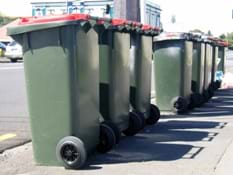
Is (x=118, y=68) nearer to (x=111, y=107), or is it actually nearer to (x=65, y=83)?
(x=111, y=107)

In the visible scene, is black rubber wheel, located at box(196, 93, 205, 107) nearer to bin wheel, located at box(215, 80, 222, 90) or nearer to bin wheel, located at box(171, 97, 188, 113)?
bin wheel, located at box(171, 97, 188, 113)

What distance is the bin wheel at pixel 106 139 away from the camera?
6.98m

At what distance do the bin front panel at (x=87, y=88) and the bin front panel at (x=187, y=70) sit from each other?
484 cm

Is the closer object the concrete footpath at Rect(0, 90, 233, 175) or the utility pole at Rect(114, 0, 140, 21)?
the concrete footpath at Rect(0, 90, 233, 175)

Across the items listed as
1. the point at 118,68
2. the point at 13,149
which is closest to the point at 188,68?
the point at 118,68

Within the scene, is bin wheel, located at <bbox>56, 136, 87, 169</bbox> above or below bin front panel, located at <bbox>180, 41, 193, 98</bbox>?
below

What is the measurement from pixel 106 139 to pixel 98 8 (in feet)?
26.9

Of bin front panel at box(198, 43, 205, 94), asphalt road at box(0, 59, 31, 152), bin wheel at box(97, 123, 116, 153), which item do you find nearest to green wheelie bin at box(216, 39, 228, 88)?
bin front panel at box(198, 43, 205, 94)

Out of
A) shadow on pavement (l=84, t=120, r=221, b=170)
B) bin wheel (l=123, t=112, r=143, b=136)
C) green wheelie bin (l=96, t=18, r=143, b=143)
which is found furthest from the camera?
bin wheel (l=123, t=112, r=143, b=136)

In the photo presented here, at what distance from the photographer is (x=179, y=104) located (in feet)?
36.7

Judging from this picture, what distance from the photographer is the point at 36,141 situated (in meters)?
6.45

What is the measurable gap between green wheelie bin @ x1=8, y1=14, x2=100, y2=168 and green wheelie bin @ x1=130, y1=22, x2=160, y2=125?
2.27 m

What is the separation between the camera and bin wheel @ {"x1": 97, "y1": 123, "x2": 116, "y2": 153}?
6980mm

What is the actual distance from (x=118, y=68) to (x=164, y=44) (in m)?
3.95
